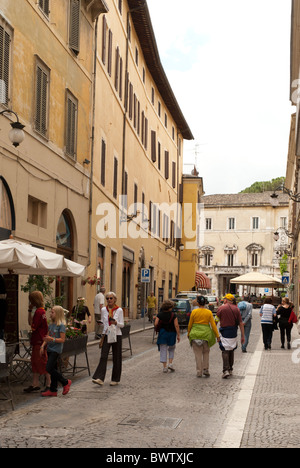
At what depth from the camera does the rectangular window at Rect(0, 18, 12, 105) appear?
16.6 m

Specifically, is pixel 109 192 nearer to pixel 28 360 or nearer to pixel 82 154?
pixel 82 154

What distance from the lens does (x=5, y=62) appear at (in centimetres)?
1681

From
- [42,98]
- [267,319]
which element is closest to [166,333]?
[267,319]

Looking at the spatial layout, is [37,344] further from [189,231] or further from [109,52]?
[189,231]

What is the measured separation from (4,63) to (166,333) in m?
7.67

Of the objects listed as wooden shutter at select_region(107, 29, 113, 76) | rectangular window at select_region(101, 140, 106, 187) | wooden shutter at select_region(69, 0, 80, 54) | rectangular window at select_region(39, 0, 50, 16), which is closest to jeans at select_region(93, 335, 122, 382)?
rectangular window at select_region(39, 0, 50, 16)

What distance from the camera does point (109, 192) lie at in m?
29.0

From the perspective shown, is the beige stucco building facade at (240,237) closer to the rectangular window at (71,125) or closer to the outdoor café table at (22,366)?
the rectangular window at (71,125)

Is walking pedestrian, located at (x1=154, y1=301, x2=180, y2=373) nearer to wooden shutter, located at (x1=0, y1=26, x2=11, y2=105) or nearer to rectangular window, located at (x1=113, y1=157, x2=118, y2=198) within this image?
wooden shutter, located at (x1=0, y1=26, x2=11, y2=105)

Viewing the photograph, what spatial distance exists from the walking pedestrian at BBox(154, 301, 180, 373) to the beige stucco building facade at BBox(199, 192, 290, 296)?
79963mm

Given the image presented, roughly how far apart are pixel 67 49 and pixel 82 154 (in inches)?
151

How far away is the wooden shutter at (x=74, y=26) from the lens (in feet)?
73.8

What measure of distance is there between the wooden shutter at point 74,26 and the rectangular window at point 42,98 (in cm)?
279
